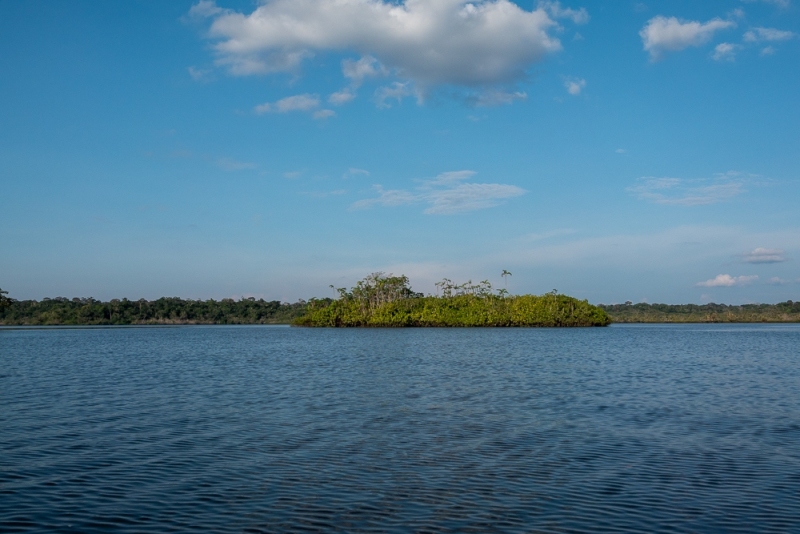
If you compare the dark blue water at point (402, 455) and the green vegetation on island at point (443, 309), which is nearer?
the dark blue water at point (402, 455)

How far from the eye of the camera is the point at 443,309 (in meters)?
135

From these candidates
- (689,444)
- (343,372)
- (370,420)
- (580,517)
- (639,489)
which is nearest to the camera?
A: (580,517)

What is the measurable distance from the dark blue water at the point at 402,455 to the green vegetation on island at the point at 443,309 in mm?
100614

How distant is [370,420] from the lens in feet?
62.5

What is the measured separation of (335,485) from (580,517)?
4427mm

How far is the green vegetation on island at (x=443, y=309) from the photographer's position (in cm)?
12975

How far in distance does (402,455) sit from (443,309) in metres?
121

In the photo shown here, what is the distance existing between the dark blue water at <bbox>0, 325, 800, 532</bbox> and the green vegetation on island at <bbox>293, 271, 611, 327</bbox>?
100614 mm

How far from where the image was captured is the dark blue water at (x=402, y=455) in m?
10.2

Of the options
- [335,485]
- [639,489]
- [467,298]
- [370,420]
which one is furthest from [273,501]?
[467,298]

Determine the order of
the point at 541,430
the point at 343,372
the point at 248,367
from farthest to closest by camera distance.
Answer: the point at 248,367
the point at 343,372
the point at 541,430

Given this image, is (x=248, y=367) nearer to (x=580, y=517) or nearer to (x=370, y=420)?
(x=370, y=420)

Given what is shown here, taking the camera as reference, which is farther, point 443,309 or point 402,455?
point 443,309

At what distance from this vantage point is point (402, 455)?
1449cm
